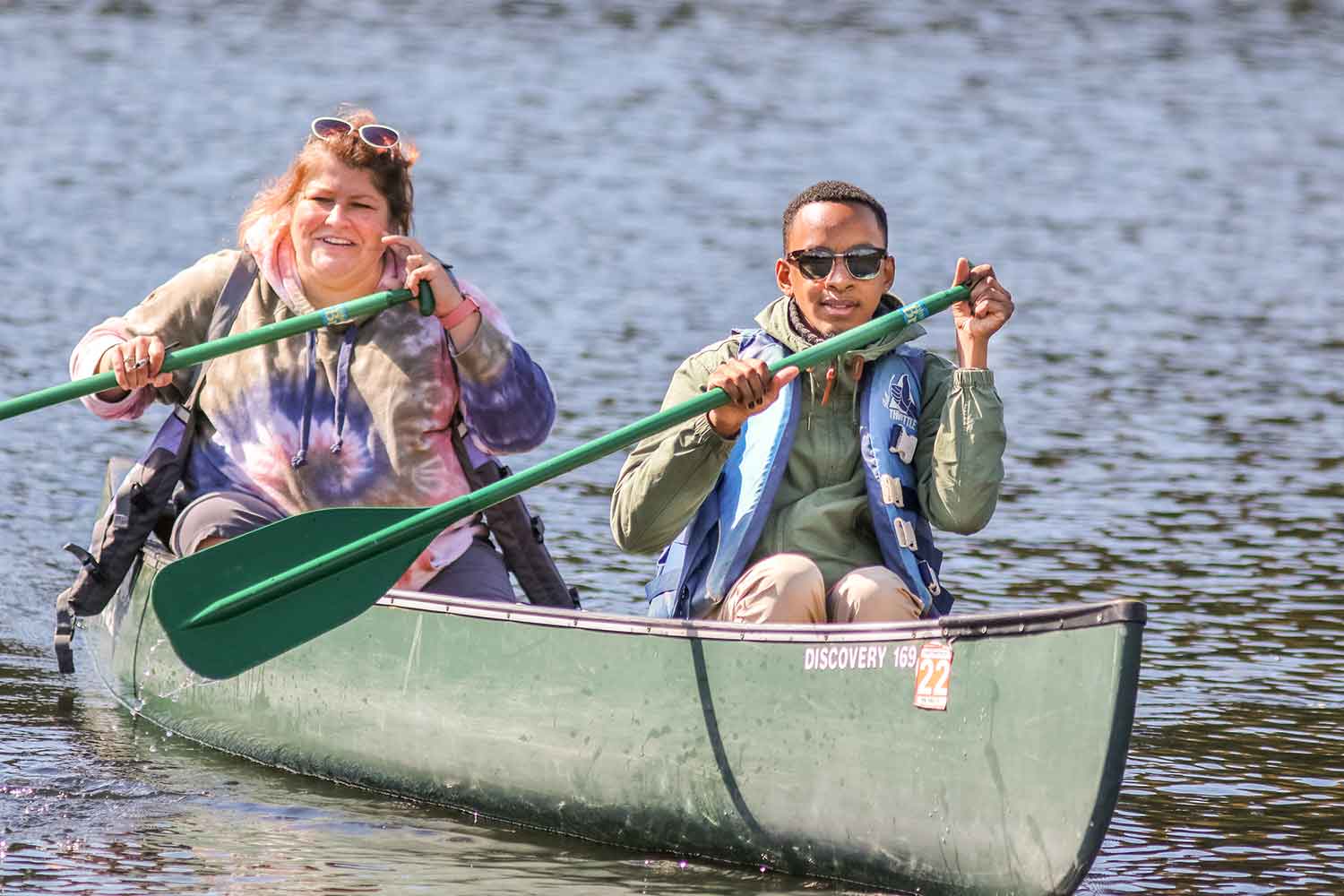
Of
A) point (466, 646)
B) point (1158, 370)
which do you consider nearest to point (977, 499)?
point (466, 646)

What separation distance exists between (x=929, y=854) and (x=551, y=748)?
970 millimetres

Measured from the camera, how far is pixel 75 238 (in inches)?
563

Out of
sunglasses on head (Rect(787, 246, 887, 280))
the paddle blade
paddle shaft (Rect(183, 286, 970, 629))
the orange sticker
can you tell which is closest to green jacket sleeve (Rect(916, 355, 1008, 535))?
paddle shaft (Rect(183, 286, 970, 629))

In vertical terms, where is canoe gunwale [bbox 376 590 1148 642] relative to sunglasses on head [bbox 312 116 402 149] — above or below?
below

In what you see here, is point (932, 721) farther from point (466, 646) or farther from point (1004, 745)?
point (466, 646)

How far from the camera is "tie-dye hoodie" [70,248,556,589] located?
5.92 meters

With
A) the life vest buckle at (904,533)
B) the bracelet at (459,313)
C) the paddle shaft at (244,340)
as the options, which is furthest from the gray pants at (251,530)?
the life vest buckle at (904,533)

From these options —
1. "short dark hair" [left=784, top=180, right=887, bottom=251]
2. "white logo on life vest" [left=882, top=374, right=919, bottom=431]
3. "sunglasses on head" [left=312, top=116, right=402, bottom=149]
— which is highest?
"sunglasses on head" [left=312, top=116, right=402, bottom=149]

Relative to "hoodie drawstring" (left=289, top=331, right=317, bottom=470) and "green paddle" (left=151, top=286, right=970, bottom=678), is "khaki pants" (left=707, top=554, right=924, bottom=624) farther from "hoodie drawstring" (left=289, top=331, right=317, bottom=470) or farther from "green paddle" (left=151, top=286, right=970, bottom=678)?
"hoodie drawstring" (left=289, top=331, right=317, bottom=470)

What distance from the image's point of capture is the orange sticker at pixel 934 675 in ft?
15.6

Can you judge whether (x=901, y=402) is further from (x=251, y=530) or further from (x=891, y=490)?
(x=251, y=530)

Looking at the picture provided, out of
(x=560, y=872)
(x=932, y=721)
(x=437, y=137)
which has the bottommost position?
(x=560, y=872)

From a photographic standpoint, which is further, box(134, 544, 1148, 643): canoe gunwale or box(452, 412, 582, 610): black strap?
box(452, 412, 582, 610): black strap

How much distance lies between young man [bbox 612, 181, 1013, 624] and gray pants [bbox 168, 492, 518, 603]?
0.71 meters
